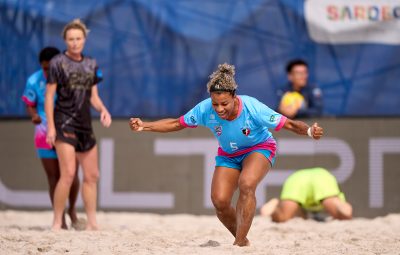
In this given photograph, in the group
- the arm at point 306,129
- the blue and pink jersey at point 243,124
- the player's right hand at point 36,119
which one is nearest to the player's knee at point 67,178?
the player's right hand at point 36,119

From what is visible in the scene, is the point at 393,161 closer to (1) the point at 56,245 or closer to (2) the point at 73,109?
(2) the point at 73,109

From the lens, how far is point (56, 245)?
274 inches

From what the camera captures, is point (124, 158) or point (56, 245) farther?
point (124, 158)

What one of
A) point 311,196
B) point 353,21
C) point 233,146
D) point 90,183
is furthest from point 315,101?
point 233,146

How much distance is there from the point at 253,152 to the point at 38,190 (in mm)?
4515

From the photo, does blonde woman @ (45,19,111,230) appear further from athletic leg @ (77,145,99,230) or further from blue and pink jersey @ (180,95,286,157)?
blue and pink jersey @ (180,95,286,157)

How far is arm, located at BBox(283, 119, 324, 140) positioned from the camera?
670 centimetres

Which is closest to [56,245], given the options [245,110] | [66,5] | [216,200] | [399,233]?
[216,200]

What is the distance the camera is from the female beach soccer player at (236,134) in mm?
6777

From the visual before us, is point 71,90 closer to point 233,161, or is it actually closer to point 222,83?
point 233,161

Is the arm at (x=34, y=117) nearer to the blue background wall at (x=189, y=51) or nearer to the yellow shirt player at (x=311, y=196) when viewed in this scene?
the blue background wall at (x=189, y=51)

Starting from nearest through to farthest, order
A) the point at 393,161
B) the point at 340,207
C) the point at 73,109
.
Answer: the point at 73,109 → the point at 340,207 → the point at 393,161

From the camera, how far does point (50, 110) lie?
8.33 metres

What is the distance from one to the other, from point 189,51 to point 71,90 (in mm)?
2656
